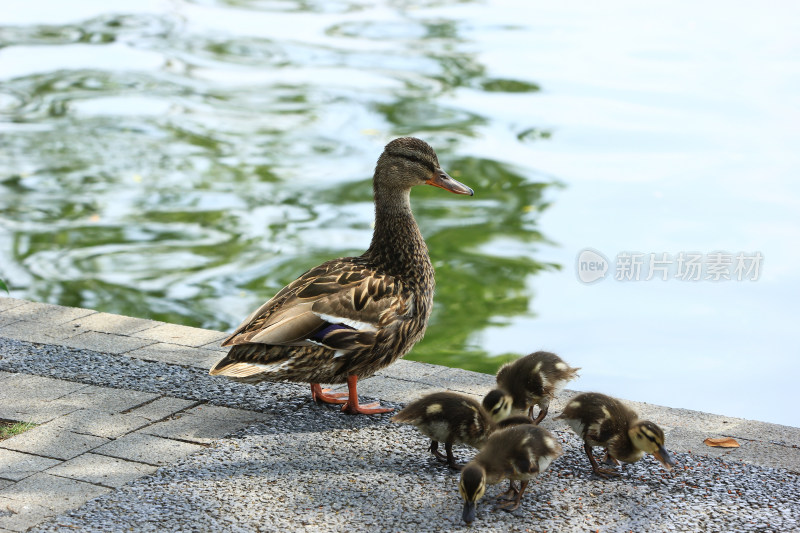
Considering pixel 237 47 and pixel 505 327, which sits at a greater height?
pixel 237 47

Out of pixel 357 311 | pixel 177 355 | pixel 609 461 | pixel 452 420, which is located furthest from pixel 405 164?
pixel 609 461

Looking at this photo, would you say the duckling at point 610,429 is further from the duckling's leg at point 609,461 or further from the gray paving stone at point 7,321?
the gray paving stone at point 7,321

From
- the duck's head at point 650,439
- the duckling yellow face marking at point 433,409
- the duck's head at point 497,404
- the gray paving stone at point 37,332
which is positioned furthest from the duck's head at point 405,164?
the gray paving stone at point 37,332

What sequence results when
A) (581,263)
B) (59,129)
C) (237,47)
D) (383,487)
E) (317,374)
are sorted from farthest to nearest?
(237,47) → (59,129) → (581,263) → (317,374) → (383,487)

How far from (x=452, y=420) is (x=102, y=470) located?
1.47 meters

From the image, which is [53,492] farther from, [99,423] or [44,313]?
[44,313]

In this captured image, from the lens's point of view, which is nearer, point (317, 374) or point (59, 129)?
point (317, 374)

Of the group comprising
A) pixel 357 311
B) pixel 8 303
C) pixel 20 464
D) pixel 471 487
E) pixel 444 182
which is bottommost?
pixel 8 303

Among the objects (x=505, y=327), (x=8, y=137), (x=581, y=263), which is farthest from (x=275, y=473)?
(x=8, y=137)

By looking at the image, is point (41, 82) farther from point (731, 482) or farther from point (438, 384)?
point (731, 482)

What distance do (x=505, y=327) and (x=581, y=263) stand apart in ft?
4.35

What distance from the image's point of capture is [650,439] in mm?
4238

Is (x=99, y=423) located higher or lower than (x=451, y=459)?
lower

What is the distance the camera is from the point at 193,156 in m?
10.7
